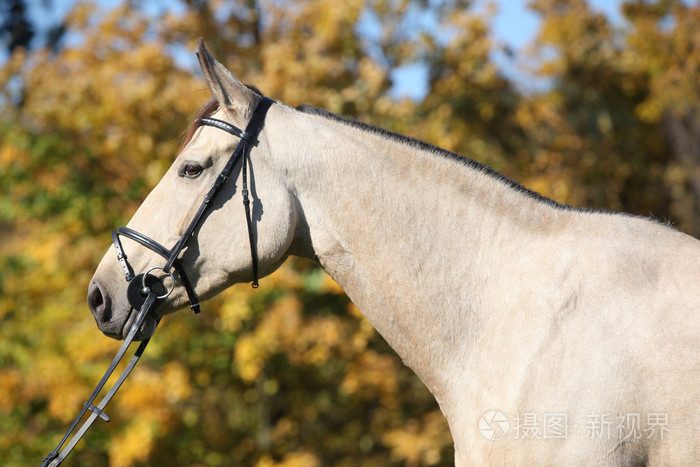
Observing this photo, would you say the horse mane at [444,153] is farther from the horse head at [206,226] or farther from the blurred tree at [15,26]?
the blurred tree at [15,26]

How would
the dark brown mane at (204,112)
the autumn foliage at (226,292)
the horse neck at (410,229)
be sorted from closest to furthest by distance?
the horse neck at (410,229)
the dark brown mane at (204,112)
the autumn foliage at (226,292)

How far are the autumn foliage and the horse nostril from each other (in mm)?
4103

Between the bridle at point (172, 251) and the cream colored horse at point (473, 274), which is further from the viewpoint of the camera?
the bridle at point (172, 251)

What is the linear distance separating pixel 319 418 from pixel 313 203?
7.54 metres

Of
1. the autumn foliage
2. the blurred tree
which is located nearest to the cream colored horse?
the autumn foliage

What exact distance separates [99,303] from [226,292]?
443 centimetres

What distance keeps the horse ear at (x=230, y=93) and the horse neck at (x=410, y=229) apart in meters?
0.20

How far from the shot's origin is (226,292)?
721 cm

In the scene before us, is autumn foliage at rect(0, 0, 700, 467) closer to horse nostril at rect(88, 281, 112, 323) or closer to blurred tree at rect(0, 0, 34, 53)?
horse nostril at rect(88, 281, 112, 323)

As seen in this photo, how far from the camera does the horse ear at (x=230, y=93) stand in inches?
108

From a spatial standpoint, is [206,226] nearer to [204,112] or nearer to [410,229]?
[204,112]

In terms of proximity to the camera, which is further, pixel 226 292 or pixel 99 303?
pixel 226 292

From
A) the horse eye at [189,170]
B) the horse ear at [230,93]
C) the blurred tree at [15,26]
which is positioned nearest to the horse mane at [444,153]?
the horse ear at [230,93]

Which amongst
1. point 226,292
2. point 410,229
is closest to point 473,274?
point 410,229
